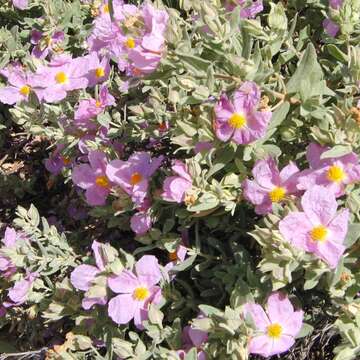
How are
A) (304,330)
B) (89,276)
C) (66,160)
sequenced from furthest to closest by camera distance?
(66,160)
(89,276)
(304,330)

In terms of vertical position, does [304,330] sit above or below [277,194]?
below

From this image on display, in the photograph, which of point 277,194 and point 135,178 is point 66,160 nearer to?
point 135,178

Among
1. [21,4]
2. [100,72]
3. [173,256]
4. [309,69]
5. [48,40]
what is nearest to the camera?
[309,69]

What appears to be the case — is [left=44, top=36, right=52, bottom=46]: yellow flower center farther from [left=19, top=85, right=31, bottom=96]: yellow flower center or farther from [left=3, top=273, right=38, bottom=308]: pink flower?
[left=3, top=273, right=38, bottom=308]: pink flower

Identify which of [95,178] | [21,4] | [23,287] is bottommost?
[23,287]

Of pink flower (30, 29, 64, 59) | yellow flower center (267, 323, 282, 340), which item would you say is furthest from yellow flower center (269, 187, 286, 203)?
pink flower (30, 29, 64, 59)

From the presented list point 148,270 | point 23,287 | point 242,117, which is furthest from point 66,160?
point 242,117
